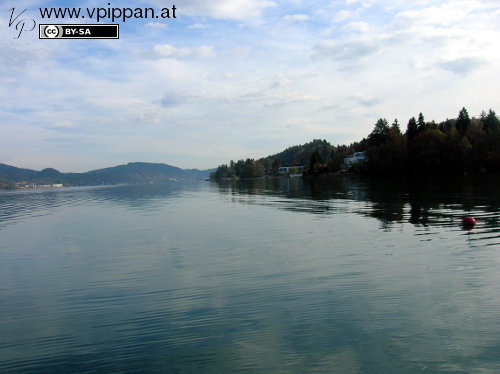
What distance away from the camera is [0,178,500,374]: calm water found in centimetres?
963

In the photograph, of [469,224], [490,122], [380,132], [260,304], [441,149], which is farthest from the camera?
[380,132]

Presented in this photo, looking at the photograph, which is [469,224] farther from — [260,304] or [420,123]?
[420,123]

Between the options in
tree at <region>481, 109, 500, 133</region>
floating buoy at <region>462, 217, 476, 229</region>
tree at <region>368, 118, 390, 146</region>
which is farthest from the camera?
tree at <region>368, 118, 390, 146</region>

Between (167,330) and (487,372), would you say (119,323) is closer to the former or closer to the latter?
(167,330)

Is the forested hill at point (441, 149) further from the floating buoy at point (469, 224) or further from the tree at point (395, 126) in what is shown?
the floating buoy at point (469, 224)

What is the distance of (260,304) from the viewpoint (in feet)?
43.8

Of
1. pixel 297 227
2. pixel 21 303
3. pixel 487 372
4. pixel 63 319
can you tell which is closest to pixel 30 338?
pixel 63 319

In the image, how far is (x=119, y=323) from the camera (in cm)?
1224

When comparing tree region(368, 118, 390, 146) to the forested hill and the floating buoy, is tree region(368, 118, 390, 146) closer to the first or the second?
the forested hill

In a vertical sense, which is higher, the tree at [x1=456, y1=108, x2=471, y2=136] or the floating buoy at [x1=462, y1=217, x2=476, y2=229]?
the tree at [x1=456, y1=108, x2=471, y2=136]

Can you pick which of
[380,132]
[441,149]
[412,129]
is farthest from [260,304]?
[380,132]

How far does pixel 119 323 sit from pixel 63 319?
2.16 metres

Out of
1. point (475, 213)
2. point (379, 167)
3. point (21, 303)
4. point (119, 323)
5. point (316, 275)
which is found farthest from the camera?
point (379, 167)

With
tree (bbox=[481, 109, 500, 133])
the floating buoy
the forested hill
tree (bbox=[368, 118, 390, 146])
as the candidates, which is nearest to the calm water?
the floating buoy
